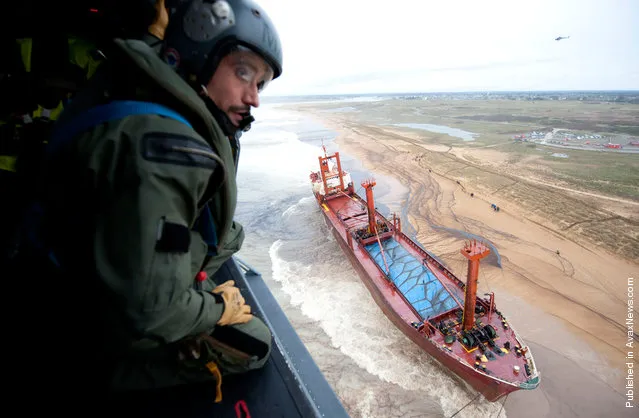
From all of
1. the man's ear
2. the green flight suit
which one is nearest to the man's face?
the man's ear

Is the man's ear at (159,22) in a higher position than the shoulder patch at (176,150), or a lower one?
higher

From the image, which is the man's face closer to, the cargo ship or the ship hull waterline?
the cargo ship

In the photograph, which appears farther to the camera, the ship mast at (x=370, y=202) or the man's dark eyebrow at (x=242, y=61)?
the ship mast at (x=370, y=202)

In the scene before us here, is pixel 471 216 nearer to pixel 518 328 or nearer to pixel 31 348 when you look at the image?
pixel 518 328

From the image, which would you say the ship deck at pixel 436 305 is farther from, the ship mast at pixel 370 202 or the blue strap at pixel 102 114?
the blue strap at pixel 102 114

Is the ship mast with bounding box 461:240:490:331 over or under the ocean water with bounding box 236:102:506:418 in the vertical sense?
over

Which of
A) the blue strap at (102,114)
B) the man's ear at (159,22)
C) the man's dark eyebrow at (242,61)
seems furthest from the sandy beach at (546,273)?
the man's ear at (159,22)

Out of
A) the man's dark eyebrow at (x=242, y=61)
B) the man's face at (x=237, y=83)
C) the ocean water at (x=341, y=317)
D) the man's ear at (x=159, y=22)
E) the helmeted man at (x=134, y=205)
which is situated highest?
the man's ear at (x=159, y=22)
